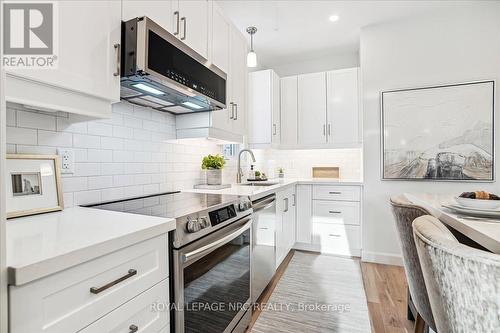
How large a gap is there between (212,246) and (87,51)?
104 cm

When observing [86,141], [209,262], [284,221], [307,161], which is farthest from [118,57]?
[307,161]

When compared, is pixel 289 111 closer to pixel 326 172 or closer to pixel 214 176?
pixel 326 172

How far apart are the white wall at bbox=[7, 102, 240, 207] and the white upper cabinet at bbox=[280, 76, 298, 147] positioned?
5.74ft

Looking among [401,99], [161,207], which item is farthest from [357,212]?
[161,207]

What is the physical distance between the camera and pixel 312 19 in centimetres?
283

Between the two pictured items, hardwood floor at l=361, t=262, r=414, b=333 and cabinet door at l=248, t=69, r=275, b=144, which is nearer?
hardwood floor at l=361, t=262, r=414, b=333

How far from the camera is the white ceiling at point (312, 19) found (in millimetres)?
2584

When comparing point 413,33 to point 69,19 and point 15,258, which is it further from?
point 15,258

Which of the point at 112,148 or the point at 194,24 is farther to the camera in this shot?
the point at 194,24

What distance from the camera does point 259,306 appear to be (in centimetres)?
202

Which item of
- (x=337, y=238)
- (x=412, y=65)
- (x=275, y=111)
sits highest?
(x=412, y=65)

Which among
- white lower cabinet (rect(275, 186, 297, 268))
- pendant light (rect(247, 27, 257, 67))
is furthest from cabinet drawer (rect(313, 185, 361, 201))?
pendant light (rect(247, 27, 257, 67))

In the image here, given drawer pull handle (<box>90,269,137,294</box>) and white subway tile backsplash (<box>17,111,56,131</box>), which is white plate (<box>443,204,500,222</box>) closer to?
drawer pull handle (<box>90,269,137,294</box>)

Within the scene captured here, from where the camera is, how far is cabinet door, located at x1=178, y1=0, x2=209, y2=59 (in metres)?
1.63
